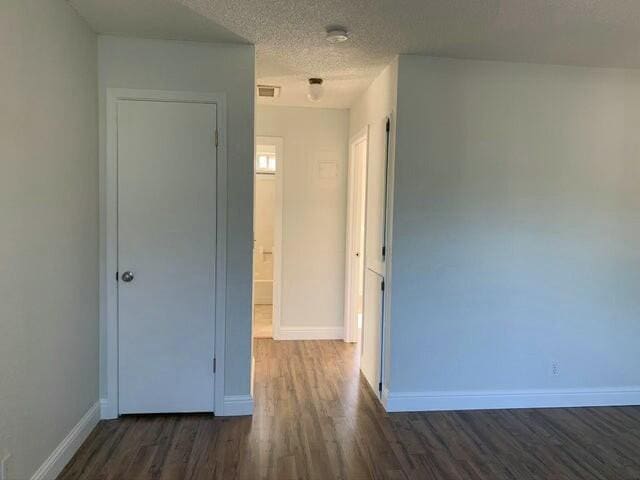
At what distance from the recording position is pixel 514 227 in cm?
306

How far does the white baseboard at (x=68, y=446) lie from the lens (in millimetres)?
2116

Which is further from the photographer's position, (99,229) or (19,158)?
(99,229)

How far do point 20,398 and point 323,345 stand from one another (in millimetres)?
2944

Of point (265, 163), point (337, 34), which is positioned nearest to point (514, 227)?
point (337, 34)

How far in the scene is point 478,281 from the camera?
3053mm

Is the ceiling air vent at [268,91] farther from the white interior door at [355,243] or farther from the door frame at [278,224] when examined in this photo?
the white interior door at [355,243]

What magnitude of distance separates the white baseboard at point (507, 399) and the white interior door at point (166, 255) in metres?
1.31

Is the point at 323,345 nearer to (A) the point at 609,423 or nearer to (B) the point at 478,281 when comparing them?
(B) the point at 478,281

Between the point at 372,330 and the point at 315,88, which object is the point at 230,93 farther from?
the point at 372,330

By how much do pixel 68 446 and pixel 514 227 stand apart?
3.04 m

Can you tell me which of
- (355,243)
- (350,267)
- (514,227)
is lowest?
(350,267)

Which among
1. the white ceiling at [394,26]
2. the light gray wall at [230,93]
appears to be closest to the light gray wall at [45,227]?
the light gray wall at [230,93]

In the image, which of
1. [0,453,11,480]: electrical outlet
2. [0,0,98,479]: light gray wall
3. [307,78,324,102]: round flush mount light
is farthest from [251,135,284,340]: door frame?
[0,453,11,480]: electrical outlet

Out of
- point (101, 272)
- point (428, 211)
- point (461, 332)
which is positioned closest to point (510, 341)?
point (461, 332)
